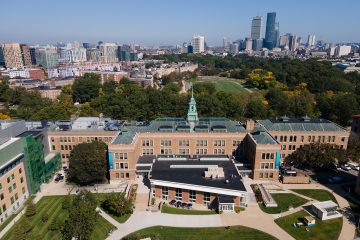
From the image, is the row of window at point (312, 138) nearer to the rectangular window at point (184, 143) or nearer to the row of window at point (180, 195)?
the rectangular window at point (184, 143)

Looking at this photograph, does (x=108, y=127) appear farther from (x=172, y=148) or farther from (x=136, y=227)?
(x=136, y=227)

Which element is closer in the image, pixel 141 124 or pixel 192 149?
pixel 192 149

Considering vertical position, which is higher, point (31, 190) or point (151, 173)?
point (151, 173)

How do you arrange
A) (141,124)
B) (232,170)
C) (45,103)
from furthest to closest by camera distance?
1. (45,103)
2. (141,124)
3. (232,170)

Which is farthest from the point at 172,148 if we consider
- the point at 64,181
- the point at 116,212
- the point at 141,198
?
the point at 64,181

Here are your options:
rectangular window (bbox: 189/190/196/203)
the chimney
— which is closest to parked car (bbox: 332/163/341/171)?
the chimney

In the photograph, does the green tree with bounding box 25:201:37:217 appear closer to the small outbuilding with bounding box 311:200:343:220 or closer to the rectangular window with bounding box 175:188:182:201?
the rectangular window with bounding box 175:188:182:201

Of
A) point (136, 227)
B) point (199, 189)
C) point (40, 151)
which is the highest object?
point (40, 151)
